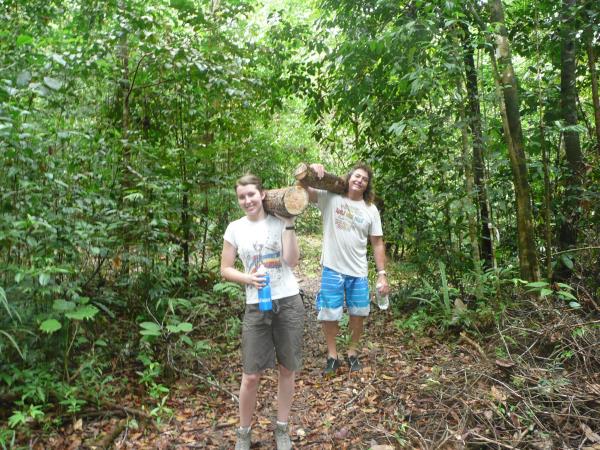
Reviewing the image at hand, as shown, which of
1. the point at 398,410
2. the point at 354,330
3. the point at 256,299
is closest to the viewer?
the point at 256,299

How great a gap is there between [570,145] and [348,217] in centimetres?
338

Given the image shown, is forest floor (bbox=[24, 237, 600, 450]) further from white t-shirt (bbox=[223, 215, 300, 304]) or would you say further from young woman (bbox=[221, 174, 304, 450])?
white t-shirt (bbox=[223, 215, 300, 304])

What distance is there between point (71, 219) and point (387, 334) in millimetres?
3950

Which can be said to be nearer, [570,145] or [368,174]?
[368,174]

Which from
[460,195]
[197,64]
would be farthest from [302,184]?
[460,195]

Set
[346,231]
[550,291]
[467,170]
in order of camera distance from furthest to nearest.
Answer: [467,170] → [346,231] → [550,291]

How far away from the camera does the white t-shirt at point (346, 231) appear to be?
451 centimetres

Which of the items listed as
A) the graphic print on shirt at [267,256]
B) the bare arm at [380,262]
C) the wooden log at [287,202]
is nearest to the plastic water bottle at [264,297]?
the graphic print on shirt at [267,256]

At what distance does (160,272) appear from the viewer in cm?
499

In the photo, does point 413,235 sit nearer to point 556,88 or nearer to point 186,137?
point 556,88

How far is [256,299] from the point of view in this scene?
10.4 feet

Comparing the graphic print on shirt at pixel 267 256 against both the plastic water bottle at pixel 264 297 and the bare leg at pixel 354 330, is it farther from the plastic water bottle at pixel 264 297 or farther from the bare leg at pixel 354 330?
the bare leg at pixel 354 330

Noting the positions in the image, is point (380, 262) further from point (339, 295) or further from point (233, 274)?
point (233, 274)

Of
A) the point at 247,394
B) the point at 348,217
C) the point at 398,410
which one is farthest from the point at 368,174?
the point at 247,394
